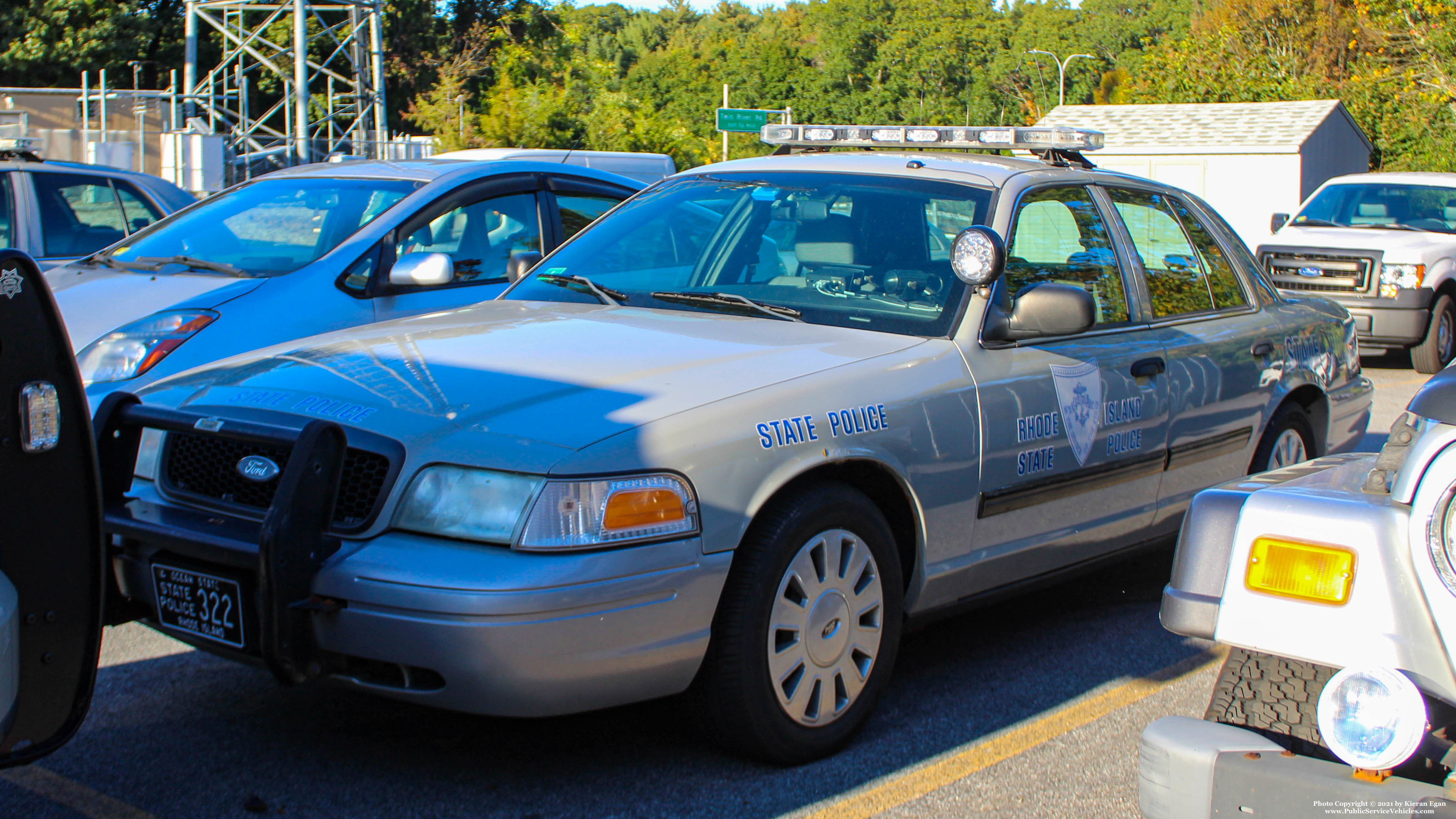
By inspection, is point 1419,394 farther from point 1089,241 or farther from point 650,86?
point 650,86

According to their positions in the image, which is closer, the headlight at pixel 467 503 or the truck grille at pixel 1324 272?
the headlight at pixel 467 503

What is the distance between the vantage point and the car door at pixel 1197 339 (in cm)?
487

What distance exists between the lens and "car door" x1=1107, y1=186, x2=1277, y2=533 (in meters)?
4.87

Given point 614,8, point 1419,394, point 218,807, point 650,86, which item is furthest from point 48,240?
point 614,8

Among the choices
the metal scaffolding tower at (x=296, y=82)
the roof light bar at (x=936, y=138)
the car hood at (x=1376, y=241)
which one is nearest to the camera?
the roof light bar at (x=936, y=138)

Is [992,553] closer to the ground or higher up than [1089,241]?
closer to the ground

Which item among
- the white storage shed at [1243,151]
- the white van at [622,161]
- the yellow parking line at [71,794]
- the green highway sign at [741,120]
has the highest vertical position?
the green highway sign at [741,120]

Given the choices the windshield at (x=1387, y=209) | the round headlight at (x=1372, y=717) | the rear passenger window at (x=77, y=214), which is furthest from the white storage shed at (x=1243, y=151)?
the round headlight at (x=1372, y=717)

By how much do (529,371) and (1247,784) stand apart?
2.01m

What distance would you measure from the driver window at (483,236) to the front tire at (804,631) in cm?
337

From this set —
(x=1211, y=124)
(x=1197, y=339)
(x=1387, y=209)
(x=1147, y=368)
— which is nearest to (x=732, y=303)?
(x=1147, y=368)

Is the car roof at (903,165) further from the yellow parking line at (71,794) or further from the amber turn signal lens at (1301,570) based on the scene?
the yellow parking line at (71,794)

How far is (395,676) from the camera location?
320 cm

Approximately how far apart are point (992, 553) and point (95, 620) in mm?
2484
